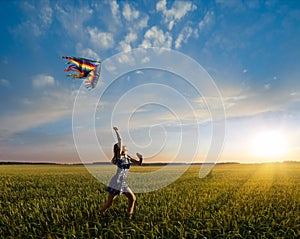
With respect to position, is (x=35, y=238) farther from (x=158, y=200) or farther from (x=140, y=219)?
(x=158, y=200)

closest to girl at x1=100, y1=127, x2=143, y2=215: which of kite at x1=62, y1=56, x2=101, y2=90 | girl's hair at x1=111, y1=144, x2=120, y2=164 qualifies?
girl's hair at x1=111, y1=144, x2=120, y2=164

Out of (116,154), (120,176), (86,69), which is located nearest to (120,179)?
(120,176)

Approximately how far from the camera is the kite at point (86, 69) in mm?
7727

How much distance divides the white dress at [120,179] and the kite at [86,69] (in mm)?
2342

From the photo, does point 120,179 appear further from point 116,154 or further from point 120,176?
point 116,154

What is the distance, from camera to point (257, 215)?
27.5 ft

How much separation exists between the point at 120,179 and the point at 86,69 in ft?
10.8

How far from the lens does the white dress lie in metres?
8.13

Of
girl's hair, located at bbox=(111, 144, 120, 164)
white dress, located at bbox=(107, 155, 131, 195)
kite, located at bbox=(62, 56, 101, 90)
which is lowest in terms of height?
white dress, located at bbox=(107, 155, 131, 195)

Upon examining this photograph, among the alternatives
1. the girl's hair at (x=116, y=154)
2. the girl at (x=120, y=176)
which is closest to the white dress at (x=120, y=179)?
the girl at (x=120, y=176)

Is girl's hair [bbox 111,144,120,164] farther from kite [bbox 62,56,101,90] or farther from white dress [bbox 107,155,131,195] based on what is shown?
kite [bbox 62,56,101,90]

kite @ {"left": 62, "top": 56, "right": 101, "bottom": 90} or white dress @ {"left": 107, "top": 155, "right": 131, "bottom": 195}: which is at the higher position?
kite @ {"left": 62, "top": 56, "right": 101, "bottom": 90}

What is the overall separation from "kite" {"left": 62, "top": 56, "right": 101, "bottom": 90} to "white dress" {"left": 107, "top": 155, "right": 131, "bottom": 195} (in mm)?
2342

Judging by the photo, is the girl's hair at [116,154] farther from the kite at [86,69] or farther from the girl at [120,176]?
the kite at [86,69]
